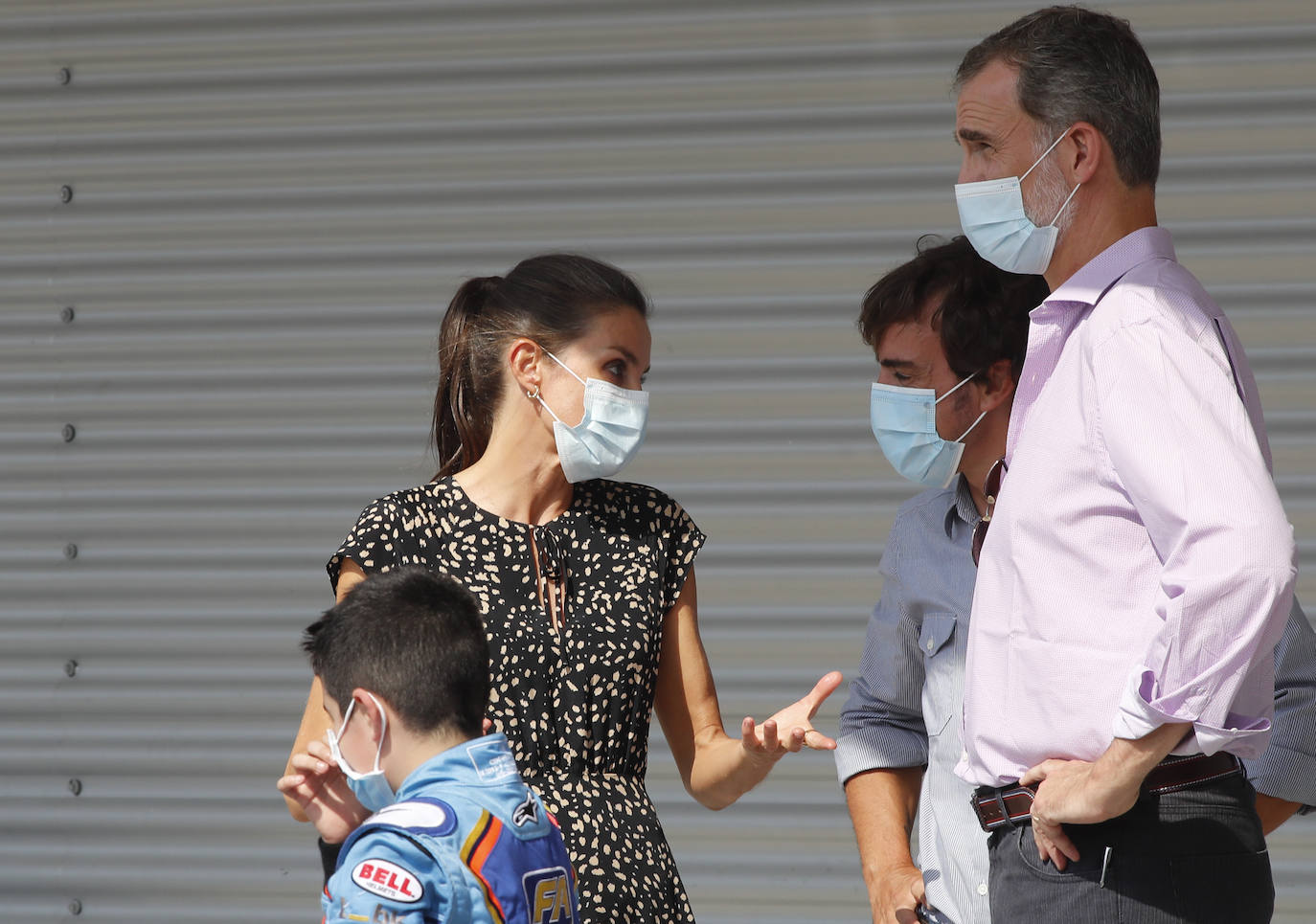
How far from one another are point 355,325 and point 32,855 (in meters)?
2.07

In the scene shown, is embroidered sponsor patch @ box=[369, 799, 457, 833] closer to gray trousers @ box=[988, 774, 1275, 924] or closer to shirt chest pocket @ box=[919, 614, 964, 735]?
gray trousers @ box=[988, 774, 1275, 924]

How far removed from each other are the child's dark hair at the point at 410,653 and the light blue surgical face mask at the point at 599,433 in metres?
0.68

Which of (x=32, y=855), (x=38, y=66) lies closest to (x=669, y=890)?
(x=32, y=855)

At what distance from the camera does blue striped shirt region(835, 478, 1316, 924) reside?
2.26 m

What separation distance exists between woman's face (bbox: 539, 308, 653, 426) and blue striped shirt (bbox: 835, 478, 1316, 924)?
0.63 meters

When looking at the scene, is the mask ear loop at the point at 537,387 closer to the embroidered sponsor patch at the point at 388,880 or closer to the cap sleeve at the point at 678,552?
the cap sleeve at the point at 678,552

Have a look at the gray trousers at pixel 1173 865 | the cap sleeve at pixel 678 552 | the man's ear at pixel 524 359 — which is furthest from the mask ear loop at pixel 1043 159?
the man's ear at pixel 524 359

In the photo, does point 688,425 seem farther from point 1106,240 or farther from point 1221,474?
point 1221,474

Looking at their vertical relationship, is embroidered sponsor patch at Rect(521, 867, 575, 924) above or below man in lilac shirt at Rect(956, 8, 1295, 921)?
below

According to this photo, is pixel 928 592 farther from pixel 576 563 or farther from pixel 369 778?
pixel 369 778

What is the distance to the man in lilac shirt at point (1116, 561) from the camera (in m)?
1.65

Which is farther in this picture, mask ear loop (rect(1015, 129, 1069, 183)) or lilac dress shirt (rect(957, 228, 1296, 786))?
mask ear loop (rect(1015, 129, 1069, 183))

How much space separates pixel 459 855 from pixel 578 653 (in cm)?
76

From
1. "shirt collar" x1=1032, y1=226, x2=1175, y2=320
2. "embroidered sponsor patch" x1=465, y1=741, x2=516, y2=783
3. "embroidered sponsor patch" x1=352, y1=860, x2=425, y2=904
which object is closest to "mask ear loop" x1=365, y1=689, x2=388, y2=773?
"embroidered sponsor patch" x1=465, y1=741, x2=516, y2=783
